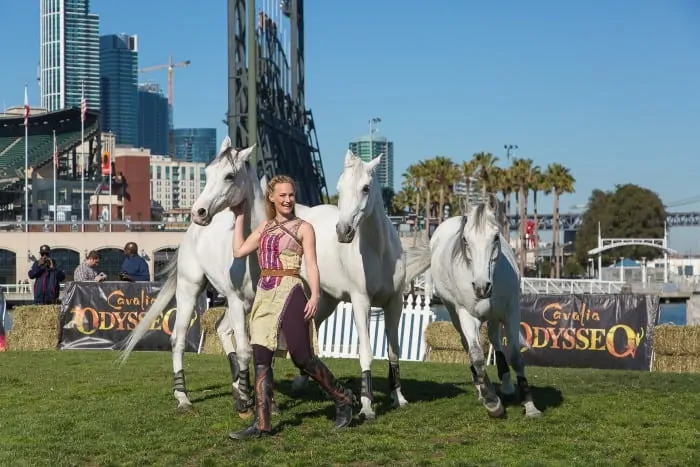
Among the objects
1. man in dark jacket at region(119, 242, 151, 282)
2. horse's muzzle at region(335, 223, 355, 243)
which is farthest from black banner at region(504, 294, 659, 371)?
horse's muzzle at region(335, 223, 355, 243)

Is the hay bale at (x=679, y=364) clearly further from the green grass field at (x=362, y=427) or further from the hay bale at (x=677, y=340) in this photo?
the green grass field at (x=362, y=427)

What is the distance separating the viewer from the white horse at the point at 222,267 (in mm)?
10289

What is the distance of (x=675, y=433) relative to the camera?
930 centimetres

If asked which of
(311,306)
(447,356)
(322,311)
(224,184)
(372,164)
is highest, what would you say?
(372,164)

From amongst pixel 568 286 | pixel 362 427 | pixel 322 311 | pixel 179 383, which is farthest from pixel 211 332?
pixel 568 286

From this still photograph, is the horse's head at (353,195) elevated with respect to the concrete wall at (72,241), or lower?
elevated

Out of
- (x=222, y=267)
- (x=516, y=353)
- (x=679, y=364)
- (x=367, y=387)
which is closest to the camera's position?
(x=367, y=387)

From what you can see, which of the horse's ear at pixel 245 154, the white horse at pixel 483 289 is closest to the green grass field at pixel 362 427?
the white horse at pixel 483 289

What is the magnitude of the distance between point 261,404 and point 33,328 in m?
14.2

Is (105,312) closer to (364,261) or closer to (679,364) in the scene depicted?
(679,364)

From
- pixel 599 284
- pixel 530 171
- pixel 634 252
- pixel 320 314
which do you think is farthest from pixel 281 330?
pixel 634 252

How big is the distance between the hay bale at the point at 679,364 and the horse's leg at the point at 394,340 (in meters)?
8.78

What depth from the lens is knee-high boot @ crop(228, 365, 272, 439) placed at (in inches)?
368

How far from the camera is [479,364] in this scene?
1017 centimetres
